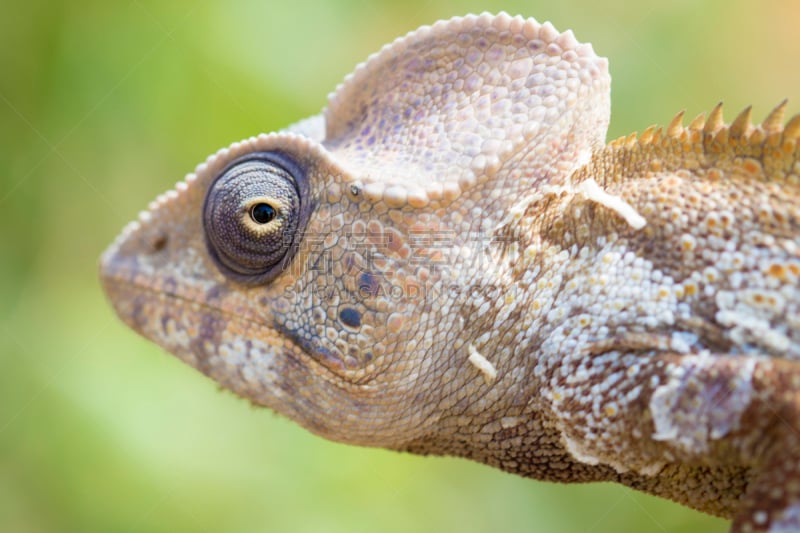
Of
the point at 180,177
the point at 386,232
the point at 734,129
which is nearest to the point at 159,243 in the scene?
the point at 386,232

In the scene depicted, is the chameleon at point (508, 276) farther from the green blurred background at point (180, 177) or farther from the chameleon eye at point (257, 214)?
the green blurred background at point (180, 177)

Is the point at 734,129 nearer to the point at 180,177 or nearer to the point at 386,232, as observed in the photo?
the point at 386,232

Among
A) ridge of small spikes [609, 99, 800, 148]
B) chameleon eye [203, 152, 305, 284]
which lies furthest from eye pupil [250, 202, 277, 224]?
ridge of small spikes [609, 99, 800, 148]

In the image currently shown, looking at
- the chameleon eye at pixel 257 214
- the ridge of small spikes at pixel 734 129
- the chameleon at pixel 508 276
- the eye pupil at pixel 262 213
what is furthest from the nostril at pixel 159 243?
the ridge of small spikes at pixel 734 129

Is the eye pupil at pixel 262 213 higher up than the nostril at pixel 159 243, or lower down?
higher up

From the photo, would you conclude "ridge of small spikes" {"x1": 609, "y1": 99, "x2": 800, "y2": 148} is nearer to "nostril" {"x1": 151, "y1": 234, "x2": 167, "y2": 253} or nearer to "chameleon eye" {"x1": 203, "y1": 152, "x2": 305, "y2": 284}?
"chameleon eye" {"x1": 203, "y1": 152, "x2": 305, "y2": 284}

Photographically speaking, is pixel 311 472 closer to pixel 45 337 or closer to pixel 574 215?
pixel 45 337
